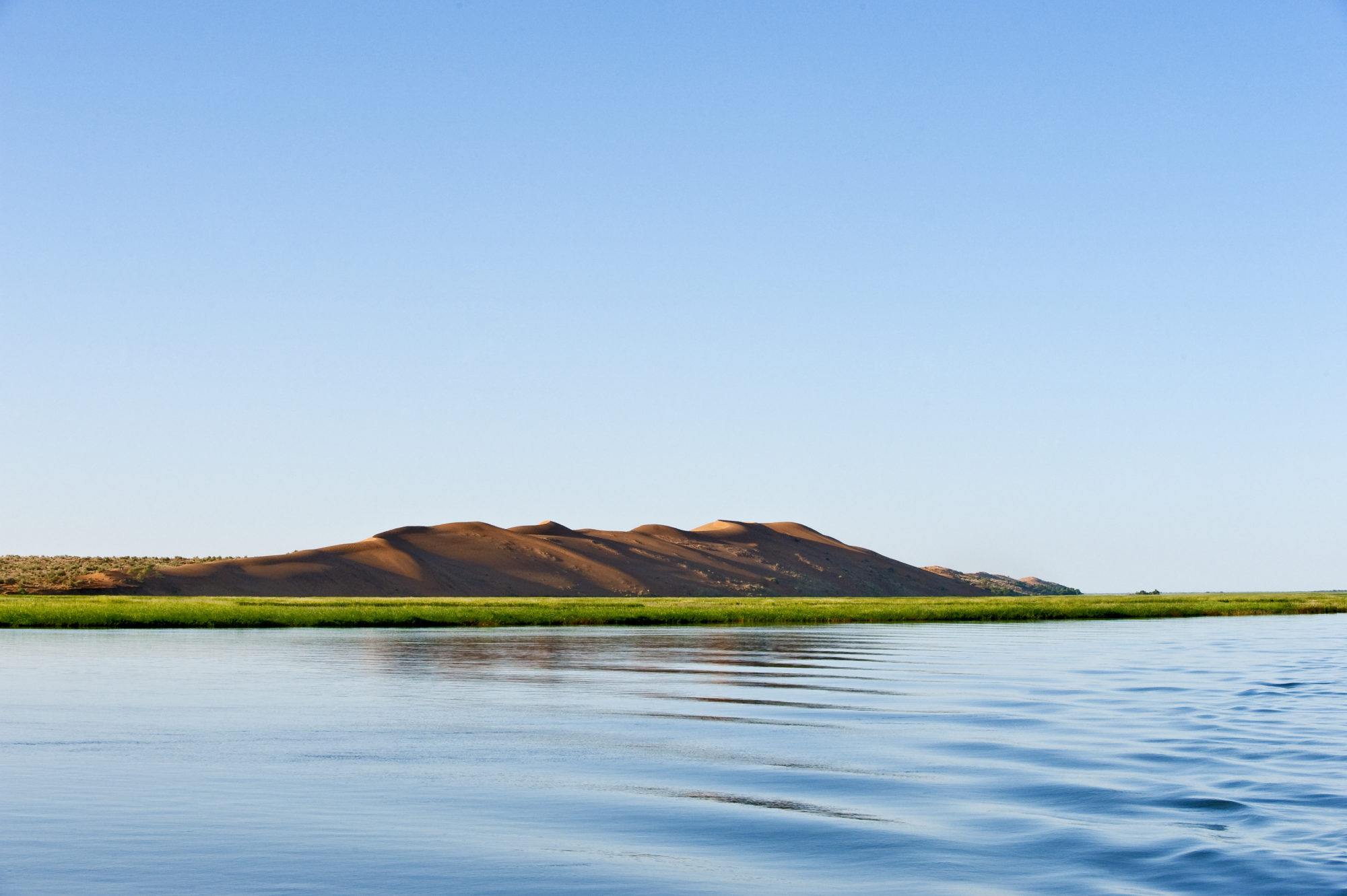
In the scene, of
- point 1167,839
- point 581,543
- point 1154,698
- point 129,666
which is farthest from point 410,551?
point 1167,839

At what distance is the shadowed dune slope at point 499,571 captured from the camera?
149 meters

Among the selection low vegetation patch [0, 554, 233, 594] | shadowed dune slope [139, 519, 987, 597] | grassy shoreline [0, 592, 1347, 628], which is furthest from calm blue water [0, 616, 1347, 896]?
shadowed dune slope [139, 519, 987, 597]

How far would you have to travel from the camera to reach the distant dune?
148375 millimetres

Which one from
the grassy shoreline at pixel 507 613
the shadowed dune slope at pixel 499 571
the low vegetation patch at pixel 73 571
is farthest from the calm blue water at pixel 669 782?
the shadowed dune slope at pixel 499 571

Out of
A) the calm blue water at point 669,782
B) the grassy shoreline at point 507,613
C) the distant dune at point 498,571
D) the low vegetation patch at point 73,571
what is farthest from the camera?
the distant dune at point 498,571

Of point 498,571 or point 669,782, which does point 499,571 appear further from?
point 669,782

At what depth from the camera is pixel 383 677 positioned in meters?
32.9

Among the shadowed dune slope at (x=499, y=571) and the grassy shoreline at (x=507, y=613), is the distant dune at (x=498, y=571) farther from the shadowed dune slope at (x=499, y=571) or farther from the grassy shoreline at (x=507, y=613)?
the grassy shoreline at (x=507, y=613)

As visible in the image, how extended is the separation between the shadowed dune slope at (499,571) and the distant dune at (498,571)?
212mm

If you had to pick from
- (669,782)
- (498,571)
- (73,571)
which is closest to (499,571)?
(498,571)

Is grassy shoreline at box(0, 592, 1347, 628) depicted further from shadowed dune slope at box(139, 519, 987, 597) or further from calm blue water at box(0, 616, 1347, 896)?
shadowed dune slope at box(139, 519, 987, 597)

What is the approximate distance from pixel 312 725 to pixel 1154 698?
1956 centimetres

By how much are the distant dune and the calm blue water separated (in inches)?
4623

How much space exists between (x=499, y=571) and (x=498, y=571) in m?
0.10
